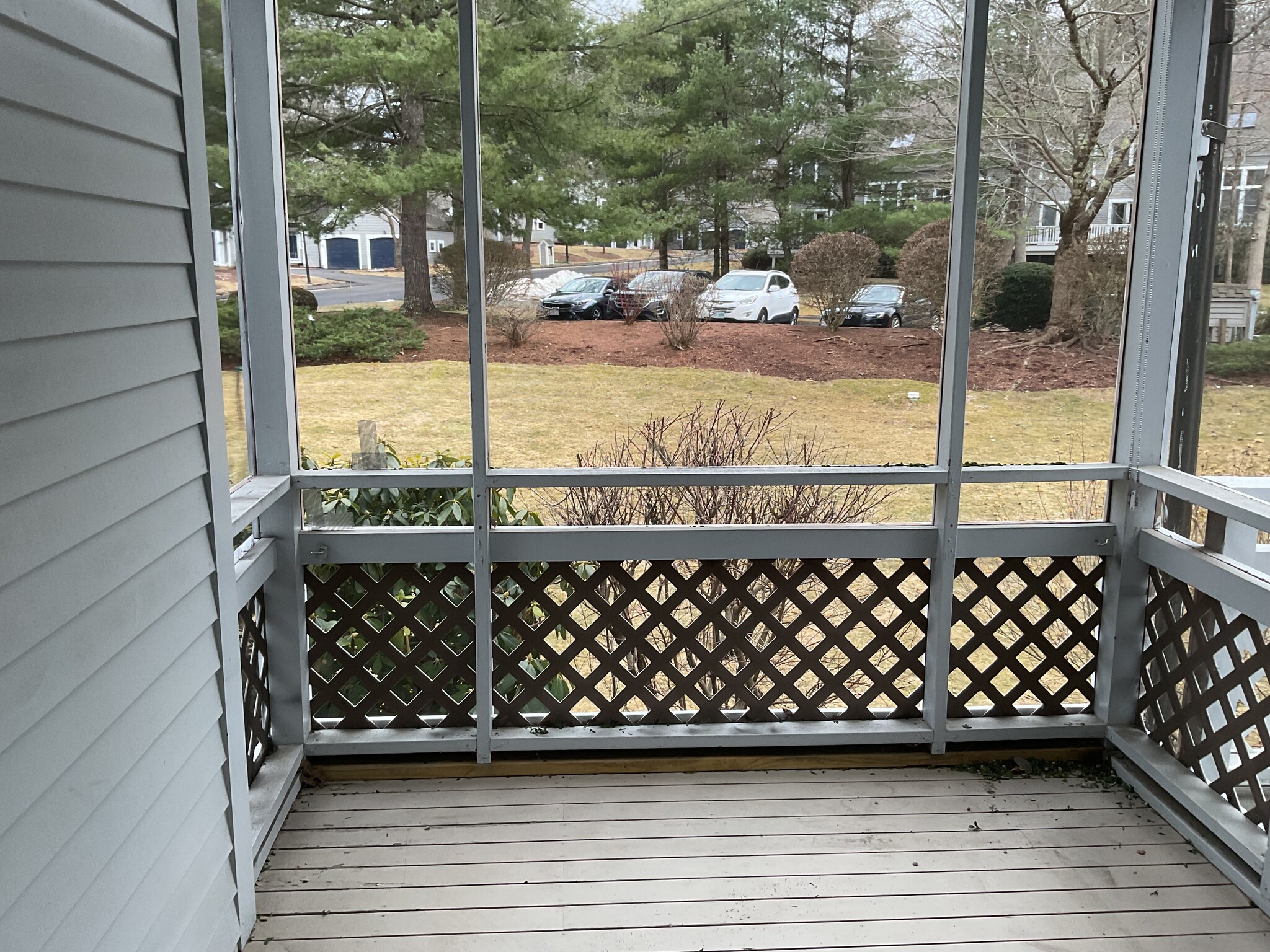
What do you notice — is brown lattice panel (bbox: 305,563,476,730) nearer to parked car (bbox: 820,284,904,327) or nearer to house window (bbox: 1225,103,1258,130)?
parked car (bbox: 820,284,904,327)

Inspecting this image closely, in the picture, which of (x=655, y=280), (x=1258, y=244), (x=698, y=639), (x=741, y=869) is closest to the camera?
(x=741, y=869)

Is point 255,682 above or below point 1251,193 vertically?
below

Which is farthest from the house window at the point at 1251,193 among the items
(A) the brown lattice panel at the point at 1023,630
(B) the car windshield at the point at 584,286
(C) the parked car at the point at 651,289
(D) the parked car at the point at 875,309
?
(B) the car windshield at the point at 584,286

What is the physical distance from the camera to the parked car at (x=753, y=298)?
9.96 ft

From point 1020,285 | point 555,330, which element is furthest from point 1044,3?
point 555,330

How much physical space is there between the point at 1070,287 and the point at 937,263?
44 cm

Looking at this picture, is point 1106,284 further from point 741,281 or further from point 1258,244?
point 741,281

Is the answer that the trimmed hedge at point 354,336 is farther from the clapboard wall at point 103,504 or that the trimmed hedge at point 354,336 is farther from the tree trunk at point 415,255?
the clapboard wall at point 103,504

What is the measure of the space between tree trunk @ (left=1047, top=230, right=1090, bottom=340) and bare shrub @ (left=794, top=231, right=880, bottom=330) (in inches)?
23.3

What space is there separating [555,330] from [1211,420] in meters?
2.01

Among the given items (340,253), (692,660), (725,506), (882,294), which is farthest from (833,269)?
(340,253)

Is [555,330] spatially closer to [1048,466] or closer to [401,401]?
[401,401]

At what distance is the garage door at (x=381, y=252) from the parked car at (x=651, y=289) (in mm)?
686

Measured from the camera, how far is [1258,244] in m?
2.80
